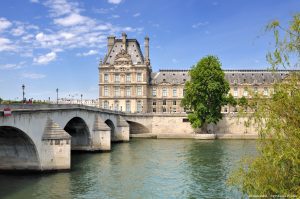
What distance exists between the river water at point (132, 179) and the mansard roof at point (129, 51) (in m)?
55.9

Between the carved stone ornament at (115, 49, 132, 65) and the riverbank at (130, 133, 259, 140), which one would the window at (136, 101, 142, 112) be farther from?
the riverbank at (130, 133, 259, 140)

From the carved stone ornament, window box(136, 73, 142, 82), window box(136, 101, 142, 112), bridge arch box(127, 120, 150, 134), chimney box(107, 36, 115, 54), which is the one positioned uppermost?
chimney box(107, 36, 115, 54)

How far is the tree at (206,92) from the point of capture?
76750 millimetres

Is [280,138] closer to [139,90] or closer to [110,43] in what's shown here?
[139,90]

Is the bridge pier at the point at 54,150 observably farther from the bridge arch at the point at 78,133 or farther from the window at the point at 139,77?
the window at the point at 139,77

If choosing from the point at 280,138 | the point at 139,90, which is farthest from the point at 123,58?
the point at 280,138

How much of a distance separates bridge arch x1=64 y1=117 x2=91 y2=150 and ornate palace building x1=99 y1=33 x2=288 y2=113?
47.4 m

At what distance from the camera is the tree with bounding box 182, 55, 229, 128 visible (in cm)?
7675

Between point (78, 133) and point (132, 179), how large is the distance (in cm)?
2185

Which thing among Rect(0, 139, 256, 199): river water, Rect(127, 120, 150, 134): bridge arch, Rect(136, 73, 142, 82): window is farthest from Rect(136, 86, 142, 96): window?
Rect(0, 139, 256, 199): river water

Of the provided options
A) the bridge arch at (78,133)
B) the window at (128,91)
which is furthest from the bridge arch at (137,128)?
the bridge arch at (78,133)

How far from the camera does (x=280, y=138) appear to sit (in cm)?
1416

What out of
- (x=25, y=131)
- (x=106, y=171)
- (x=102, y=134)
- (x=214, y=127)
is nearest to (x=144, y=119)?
(x=214, y=127)

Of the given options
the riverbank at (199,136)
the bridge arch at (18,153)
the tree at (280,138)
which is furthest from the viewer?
the riverbank at (199,136)
